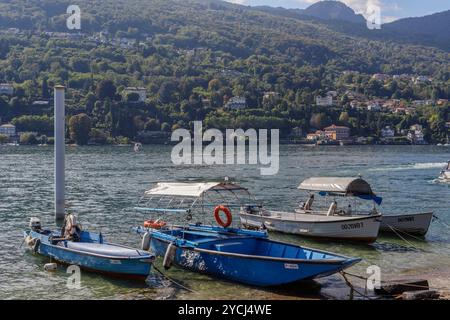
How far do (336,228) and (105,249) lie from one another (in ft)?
31.3

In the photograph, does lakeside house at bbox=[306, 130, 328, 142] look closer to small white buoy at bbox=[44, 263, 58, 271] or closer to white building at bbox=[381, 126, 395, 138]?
white building at bbox=[381, 126, 395, 138]

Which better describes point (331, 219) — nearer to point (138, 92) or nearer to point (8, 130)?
point (8, 130)

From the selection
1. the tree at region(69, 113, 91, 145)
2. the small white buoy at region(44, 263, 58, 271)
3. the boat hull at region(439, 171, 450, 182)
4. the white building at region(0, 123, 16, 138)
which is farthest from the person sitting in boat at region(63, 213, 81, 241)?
the white building at region(0, 123, 16, 138)

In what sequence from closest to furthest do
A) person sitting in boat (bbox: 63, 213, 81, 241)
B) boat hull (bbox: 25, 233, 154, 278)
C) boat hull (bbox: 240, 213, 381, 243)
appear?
boat hull (bbox: 25, 233, 154, 278) < person sitting in boat (bbox: 63, 213, 81, 241) < boat hull (bbox: 240, 213, 381, 243)

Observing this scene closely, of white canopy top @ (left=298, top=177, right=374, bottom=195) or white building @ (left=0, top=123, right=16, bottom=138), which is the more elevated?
white canopy top @ (left=298, top=177, right=374, bottom=195)

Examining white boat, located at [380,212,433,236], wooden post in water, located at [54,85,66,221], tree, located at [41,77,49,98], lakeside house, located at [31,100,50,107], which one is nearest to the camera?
wooden post in water, located at [54,85,66,221]

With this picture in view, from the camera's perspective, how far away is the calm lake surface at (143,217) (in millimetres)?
17094

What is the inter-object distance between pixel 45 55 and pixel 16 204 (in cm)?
16161

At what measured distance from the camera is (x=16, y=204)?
116 feet

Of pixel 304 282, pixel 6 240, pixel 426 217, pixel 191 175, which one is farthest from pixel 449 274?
pixel 191 175

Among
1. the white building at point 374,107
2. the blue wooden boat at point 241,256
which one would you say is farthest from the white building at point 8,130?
the blue wooden boat at point 241,256

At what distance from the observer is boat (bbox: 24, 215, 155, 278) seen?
17375 millimetres

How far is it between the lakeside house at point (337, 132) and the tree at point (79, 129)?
54931 millimetres

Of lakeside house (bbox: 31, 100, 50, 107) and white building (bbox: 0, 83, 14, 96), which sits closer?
lakeside house (bbox: 31, 100, 50, 107)
